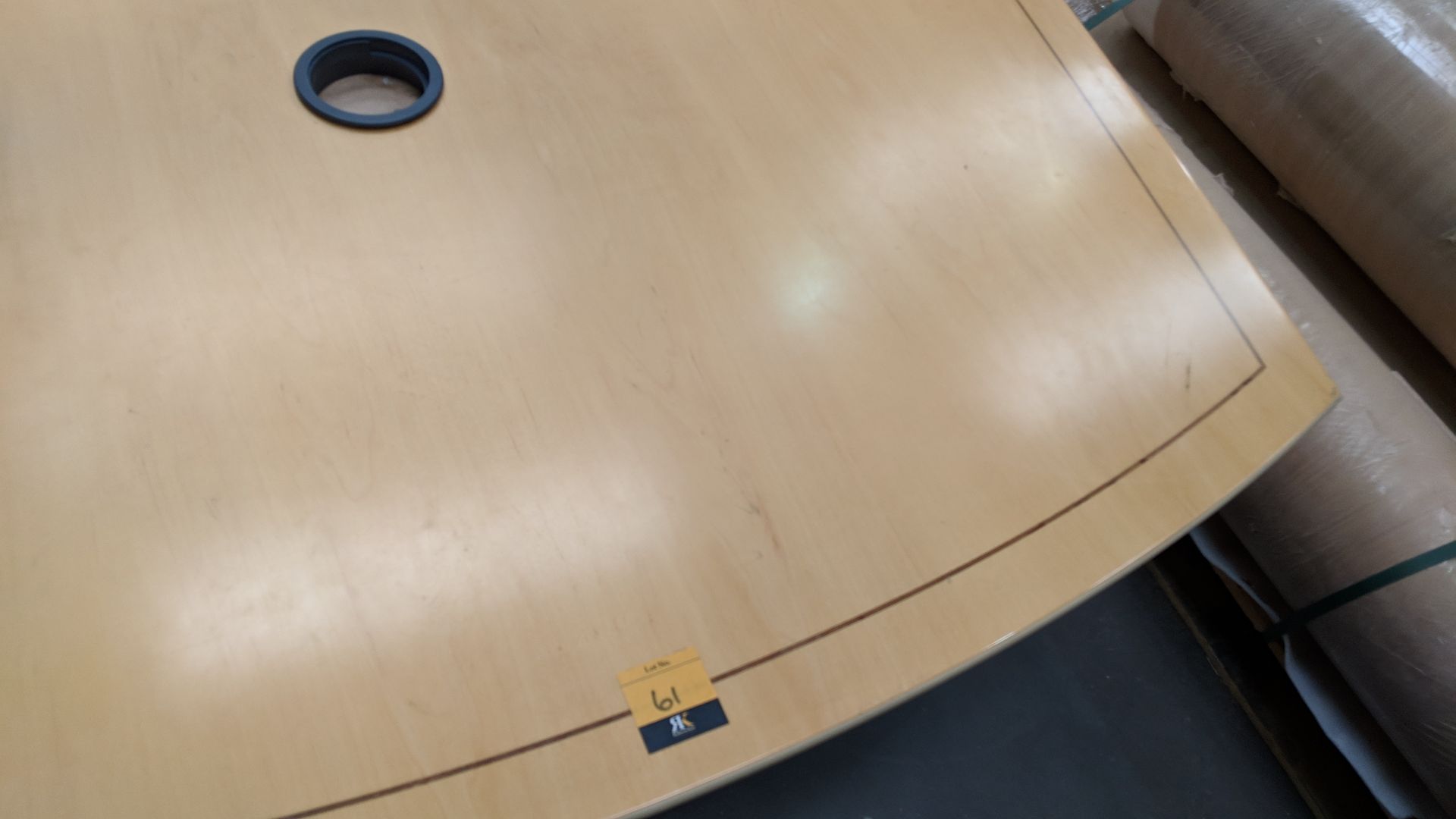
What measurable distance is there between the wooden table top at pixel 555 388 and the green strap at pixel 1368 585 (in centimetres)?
38

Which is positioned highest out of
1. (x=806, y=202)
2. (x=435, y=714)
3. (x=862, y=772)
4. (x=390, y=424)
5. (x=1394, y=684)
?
(x=806, y=202)

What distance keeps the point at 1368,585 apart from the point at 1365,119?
0.62 meters

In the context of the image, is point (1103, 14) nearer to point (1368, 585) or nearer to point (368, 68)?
point (1368, 585)

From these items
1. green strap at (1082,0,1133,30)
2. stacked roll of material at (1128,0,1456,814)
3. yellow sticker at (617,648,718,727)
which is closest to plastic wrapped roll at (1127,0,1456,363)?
stacked roll of material at (1128,0,1456,814)

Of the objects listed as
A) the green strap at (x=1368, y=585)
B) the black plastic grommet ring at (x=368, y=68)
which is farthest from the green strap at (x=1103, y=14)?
the black plastic grommet ring at (x=368, y=68)

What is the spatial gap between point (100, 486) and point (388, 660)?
238 mm

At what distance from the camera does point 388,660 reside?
24.4 inches

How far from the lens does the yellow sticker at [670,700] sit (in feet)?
2.04

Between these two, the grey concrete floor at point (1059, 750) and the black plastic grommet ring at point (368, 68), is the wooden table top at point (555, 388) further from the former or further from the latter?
the grey concrete floor at point (1059, 750)

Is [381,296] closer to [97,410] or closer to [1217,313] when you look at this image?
[97,410]

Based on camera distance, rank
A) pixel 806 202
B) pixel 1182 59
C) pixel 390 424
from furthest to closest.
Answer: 1. pixel 1182 59
2. pixel 806 202
3. pixel 390 424

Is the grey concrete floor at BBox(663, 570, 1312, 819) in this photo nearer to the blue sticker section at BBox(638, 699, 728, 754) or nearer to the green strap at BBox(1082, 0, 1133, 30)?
the blue sticker section at BBox(638, 699, 728, 754)

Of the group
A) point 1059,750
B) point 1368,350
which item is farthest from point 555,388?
point 1368,350

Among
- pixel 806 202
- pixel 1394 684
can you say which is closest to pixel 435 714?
pixel 806 202
